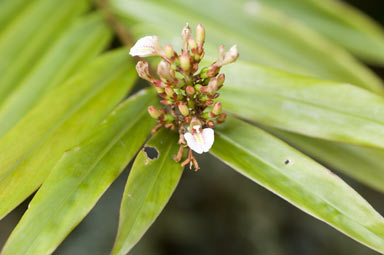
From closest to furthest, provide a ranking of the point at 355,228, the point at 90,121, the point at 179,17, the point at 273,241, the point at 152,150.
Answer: the point at 355,228 < the point at 152,150 < the point at 90,121 < the point at 179,17 < the point at 273,241

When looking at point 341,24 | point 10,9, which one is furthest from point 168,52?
point 341,24

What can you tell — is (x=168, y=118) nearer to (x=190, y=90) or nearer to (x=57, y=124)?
(x=190, y=90)

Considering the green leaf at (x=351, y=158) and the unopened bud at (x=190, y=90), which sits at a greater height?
the unopened bud at (x=190, y=90)

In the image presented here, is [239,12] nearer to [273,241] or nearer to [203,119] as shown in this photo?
[203,119]

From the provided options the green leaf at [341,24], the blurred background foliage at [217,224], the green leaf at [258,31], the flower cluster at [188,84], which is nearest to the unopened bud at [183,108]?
the flower cluster at [188,84]

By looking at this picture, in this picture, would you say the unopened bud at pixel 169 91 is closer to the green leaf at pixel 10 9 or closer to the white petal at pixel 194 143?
the white petal at pixel 194 143

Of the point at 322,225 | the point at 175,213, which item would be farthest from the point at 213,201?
the point at 322,225

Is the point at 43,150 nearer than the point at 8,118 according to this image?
Yes
